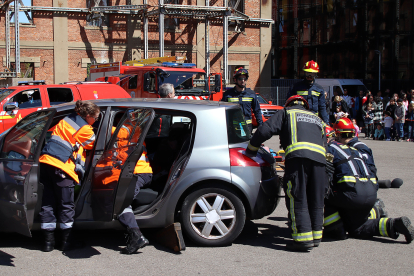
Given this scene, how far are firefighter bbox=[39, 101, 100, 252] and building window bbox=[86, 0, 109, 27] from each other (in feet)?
78.2

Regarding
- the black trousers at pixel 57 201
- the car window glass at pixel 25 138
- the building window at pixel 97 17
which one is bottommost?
the black trousers at pixel 57 201

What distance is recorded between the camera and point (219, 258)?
183 inches

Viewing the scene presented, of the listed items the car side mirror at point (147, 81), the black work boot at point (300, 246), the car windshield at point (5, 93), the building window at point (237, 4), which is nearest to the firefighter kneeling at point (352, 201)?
the black work boot at point (300, 246)

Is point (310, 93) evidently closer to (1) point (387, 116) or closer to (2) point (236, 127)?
(2) point (236, 127)

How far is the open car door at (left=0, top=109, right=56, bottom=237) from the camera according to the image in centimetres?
439

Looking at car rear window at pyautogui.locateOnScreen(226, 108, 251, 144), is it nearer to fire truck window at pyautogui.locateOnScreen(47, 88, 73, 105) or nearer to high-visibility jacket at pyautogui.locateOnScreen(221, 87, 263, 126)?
high-visibility jacket at pyautogui.locateOnScreen(221, 87, 263, 126)

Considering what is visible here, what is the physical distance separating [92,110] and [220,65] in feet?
85.7

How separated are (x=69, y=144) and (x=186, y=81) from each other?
1192 centimetres

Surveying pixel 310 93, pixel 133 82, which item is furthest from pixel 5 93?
pixel 310 93

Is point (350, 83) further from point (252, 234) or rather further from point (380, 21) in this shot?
point (252, 234)

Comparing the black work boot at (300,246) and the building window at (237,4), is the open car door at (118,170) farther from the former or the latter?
the building window at (237,4)

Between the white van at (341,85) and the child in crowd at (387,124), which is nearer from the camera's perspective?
the child in crowd at (387,124)

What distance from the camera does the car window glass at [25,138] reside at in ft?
15.5

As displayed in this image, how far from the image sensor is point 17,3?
24156 millimetres
